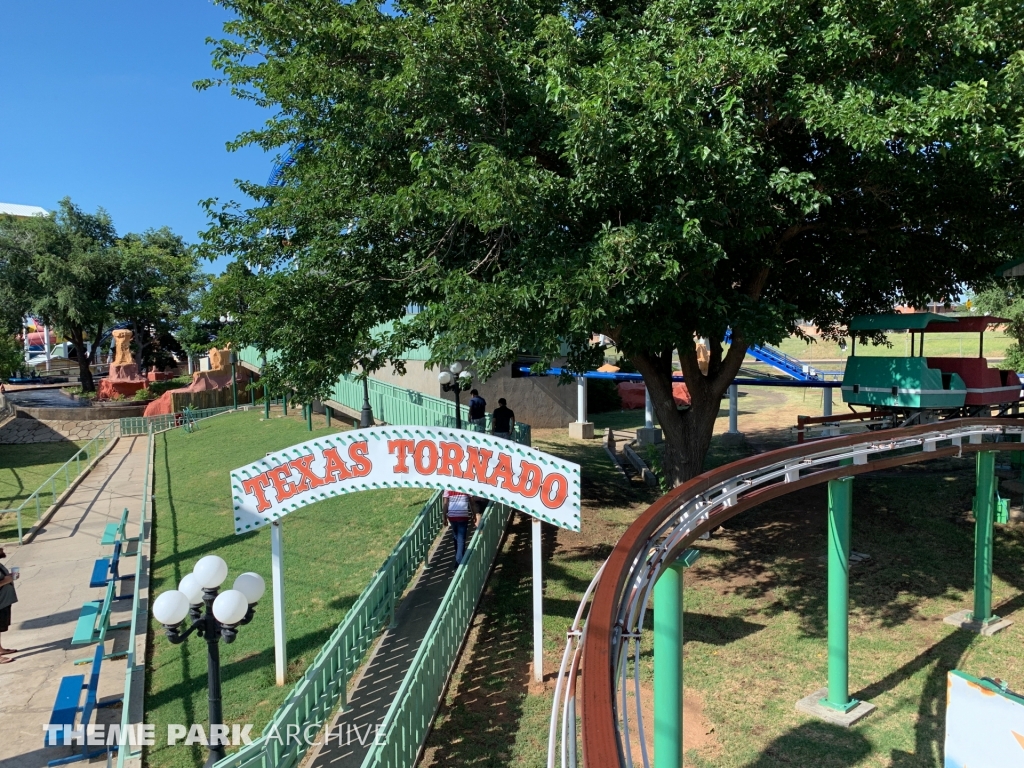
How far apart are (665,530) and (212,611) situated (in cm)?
389

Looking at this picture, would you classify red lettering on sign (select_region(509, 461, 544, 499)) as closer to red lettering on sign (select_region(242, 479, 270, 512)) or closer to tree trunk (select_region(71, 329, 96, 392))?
red lettering on sign (select_region(242, 479, 270, 512))

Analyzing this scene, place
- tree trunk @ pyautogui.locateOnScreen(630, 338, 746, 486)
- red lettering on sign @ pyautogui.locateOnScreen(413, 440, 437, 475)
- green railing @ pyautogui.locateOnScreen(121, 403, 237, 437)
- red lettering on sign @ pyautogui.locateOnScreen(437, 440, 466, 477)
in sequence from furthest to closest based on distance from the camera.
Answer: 1. green railing @ pyautogui.locateOnScreen(121, 403, 237, 437)
2. tree trunk @ pyautogui.locateOnScreen(630, 338, 746, 486)
3. red lettering on sign @ pyautogui.locateOnScreen(413, 440, 437, 475)
4. red lettering on sign @ pyautogui.locateOnScreen(437, 440, 466, 477)

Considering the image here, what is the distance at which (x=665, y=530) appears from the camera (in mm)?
6395

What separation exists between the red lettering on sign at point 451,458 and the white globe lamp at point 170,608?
131 inches

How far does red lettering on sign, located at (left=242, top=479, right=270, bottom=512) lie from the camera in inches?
348

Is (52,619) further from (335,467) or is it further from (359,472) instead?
(359,472)

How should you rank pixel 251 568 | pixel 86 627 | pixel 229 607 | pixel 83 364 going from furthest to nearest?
1. pixel 83 364
2. pixel 251 568
3. pixel 86 627
4. pixel 229 607

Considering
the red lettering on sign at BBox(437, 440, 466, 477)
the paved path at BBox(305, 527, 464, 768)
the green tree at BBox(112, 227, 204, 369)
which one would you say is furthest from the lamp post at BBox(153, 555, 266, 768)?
the green tree at BBox(112, 227, 204, 369)

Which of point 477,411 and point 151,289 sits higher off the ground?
point 151,289

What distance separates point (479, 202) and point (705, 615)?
21.2ft

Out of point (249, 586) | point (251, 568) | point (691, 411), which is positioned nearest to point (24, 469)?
point (251, 568)

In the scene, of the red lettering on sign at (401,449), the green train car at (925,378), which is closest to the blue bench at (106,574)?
the red lettering on sign at (401,449)

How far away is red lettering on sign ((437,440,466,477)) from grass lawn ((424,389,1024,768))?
7.45ft

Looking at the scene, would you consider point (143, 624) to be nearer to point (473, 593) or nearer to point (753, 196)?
point (473, 593)
